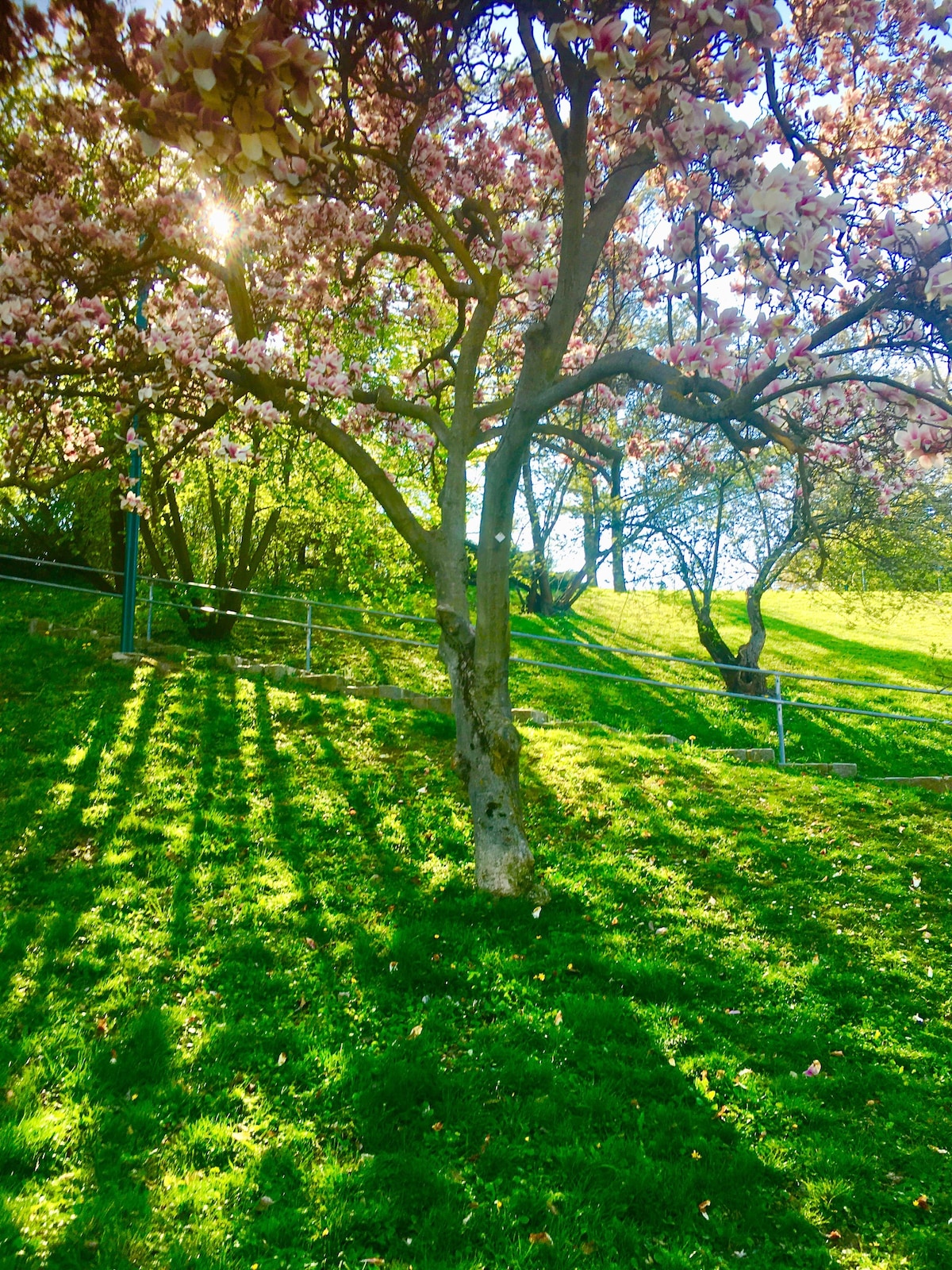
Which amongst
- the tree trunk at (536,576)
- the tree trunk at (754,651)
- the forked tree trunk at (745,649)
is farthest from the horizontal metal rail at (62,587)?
the tree trunk at (754,651)

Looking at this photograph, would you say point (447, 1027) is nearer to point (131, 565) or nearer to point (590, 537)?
point (131, 565)

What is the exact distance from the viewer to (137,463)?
10.4 meters

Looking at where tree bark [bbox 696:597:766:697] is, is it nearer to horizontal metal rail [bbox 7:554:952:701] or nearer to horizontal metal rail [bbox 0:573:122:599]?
horizontal metal rail [bbox 7:554:952:701]

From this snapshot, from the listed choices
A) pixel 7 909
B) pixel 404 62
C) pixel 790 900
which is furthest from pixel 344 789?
pixel 404 62

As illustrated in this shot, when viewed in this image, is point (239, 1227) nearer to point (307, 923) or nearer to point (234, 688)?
point (307, 923)

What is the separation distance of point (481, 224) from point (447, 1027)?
6.26 m

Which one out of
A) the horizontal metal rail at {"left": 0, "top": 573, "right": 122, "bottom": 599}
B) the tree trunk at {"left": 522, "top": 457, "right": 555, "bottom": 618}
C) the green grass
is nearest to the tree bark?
the tree trunk at {"left": 522, "top": 457, "right": 555, "bottom": 618}

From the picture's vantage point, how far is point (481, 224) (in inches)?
286

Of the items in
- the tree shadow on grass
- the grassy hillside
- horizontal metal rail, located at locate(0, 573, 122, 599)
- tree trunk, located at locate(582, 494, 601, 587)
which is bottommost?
the tree shadow on grass

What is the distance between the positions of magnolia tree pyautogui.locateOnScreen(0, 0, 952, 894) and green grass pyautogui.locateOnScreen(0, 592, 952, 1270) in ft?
3.57

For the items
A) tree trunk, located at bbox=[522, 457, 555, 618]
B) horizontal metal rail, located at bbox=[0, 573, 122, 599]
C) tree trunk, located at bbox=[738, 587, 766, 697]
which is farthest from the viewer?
tree trunk, located at bbox=[522, 457, 555, 618]

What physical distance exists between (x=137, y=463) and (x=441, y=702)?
4.79m

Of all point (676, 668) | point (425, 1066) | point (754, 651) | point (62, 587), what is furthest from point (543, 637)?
point (676, 668)

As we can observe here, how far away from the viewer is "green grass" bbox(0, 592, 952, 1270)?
3.23 metres
